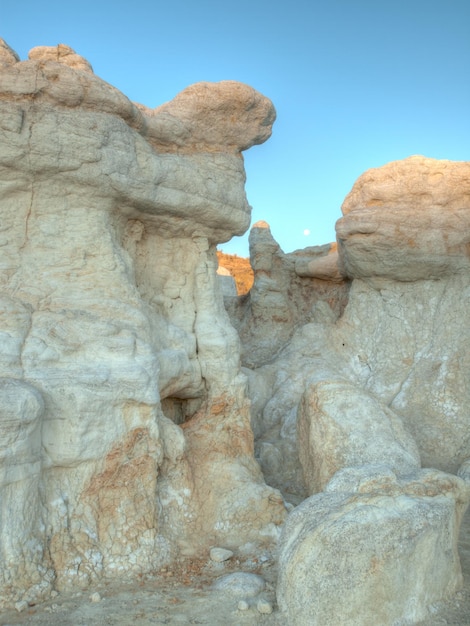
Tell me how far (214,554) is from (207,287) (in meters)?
2.37

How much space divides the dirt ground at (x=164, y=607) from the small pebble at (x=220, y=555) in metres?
0.23

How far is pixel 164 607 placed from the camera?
12.9ft

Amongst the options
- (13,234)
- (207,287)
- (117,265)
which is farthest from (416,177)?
(13,234)

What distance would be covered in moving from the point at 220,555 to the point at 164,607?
81cm

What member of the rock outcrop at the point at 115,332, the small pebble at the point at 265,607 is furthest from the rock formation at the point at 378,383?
the rock outcrop at the point at 115,332

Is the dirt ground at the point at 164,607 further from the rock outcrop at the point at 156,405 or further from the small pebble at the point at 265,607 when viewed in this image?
the rock outcrop at the point at 156,405

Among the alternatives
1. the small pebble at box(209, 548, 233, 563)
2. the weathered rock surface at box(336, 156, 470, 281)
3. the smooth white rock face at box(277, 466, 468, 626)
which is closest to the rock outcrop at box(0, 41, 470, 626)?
the smooth white rock face at box(277, 466, 468, 626)

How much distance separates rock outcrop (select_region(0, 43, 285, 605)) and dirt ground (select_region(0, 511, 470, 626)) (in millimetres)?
160

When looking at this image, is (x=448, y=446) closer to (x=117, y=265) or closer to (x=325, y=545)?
(x=325, y=545)

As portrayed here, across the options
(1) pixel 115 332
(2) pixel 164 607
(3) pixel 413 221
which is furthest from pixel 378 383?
(2) pixel 164 607

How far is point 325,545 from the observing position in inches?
145

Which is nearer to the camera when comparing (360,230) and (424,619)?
(424,619)

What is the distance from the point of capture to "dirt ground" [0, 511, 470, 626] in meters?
3.72

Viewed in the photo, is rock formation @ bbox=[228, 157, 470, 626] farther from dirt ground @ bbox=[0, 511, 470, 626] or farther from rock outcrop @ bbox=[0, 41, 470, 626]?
dirt ground @ bbox=[0, 511, 470, 626]
